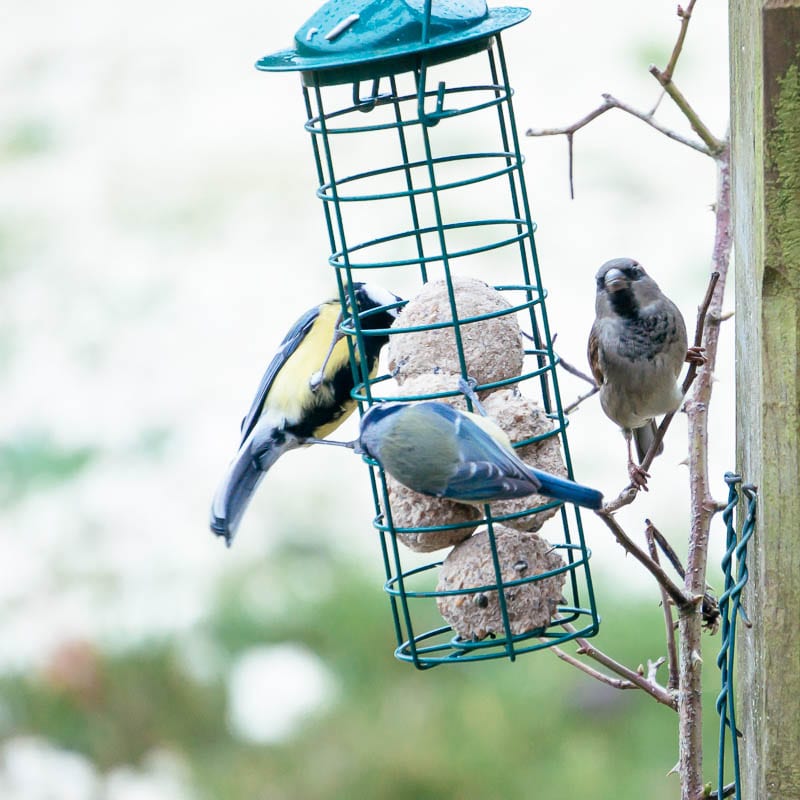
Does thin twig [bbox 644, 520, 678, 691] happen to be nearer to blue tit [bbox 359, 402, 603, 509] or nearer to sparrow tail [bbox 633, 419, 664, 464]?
blue tit [bbox 359, 402, 603, 509]

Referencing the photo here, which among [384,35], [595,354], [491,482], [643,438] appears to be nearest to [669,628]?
[491,482]

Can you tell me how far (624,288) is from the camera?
129 inches

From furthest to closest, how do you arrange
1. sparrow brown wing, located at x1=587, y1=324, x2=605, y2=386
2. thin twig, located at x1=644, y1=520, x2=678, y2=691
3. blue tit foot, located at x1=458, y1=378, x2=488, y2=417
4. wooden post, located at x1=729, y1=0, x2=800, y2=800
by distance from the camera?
sparrow brown wing, located at x1=587, y1=324, x2=605, y2=386 < blue tit foot, located at x1=458, y1=378, x2=488, y2=417 < thin twig, located at x1=644, y1=520, x2=678, y2=691 < wooden post, located at x1=729, y1=0, x2=800, y2=800

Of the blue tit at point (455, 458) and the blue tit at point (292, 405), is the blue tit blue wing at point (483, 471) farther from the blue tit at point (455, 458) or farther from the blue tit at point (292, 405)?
the blue tit at point (292, 405)

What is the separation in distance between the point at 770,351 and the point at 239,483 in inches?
72.4

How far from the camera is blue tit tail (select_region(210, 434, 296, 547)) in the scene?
10.5 feet

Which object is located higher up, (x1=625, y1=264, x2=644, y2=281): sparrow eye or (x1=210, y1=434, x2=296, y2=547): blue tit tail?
(x1=625, y1=264, x2=644, y2=281): sparrow eye

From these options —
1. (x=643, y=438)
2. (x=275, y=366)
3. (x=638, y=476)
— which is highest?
(x=275, y=366)

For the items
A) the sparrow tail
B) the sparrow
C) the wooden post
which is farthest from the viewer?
the sparrow tail

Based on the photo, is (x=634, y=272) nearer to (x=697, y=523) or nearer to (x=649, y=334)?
(x=649, y=334)

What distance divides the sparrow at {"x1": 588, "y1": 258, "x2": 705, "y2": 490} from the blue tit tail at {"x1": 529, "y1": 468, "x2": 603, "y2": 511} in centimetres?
104

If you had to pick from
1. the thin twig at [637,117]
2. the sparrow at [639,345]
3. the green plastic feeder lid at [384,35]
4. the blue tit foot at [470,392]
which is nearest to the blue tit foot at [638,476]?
the sparrow at [639,345]

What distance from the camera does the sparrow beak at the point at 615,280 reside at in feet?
10.6

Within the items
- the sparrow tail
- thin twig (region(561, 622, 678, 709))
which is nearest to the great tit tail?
thin twig (region(561, 622, 678, 709))
